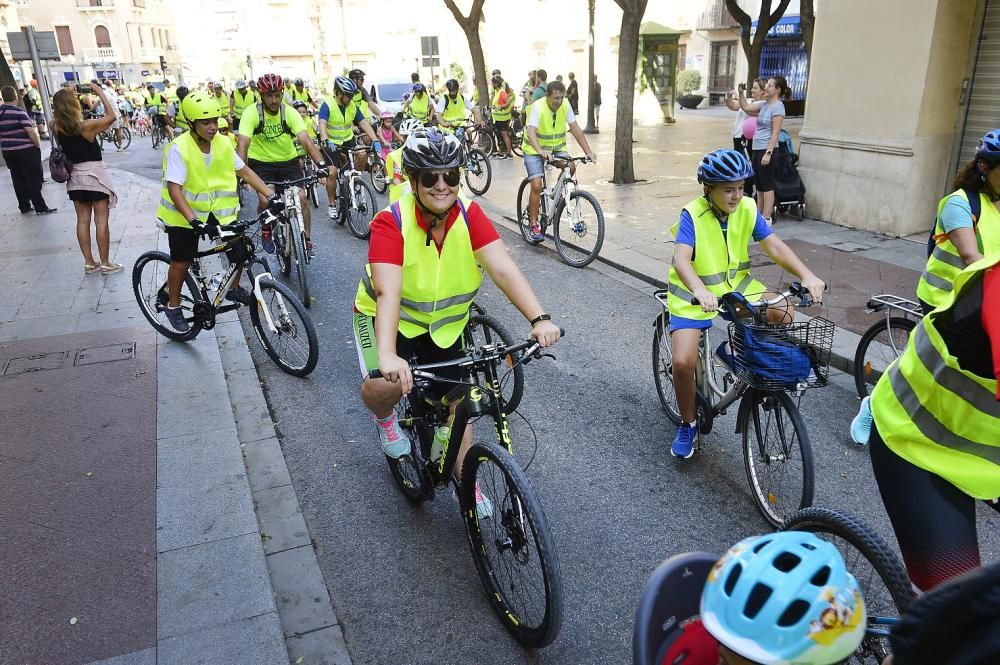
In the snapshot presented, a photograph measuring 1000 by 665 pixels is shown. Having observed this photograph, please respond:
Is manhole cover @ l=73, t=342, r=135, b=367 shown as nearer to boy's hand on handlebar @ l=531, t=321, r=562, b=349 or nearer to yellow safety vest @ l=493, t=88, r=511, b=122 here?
boy's hand on handlebar @ l=531, t=321, r=562, b=349

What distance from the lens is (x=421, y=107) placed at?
54.0 ft

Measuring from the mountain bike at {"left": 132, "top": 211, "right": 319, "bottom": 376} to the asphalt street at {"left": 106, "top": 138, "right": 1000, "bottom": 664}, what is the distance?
0.74 feet

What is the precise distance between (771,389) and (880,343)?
2.30 m

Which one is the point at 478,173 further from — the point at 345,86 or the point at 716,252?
the point at 716,252

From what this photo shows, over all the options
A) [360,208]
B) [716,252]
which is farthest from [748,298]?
[360,208]

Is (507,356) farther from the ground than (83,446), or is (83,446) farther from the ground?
(507,356)

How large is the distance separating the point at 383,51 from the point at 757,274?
71847 millimetres

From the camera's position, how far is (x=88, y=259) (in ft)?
28.1

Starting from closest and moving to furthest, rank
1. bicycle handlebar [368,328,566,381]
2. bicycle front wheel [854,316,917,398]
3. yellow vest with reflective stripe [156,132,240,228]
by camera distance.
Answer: bicycle handlebar [368,328,566,381] → bicycle front wheel [854,316,917,398] → yellow vest with reflective stripe [156,132,240,228]

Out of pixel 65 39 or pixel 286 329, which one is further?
pixel 65 39

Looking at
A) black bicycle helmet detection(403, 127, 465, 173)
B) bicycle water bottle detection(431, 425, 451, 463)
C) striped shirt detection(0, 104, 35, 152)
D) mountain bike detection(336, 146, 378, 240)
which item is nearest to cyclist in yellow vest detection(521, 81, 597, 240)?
mountain bike detection(336, 146, 378, 240)

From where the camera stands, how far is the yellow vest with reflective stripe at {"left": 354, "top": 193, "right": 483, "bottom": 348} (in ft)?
10.9

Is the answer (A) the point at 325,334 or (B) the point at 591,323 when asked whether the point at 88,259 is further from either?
(B) the point at 591,323

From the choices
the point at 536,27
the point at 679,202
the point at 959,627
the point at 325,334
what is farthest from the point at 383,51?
the point at 959,627
